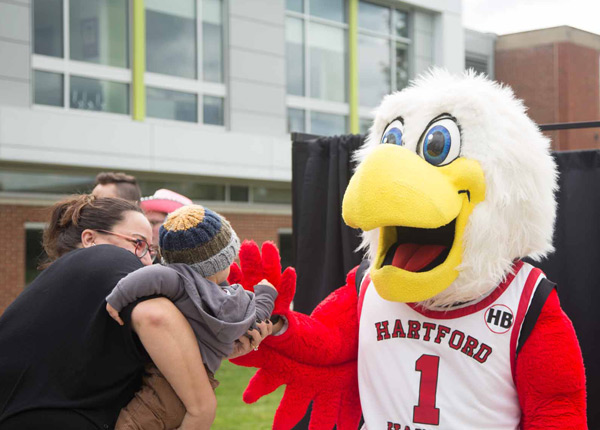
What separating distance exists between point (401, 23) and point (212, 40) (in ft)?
17.1

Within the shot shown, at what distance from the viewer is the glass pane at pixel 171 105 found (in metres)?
11.4

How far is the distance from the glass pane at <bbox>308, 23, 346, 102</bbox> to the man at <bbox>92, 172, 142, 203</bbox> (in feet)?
33.7

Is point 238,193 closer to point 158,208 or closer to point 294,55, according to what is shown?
point 294,55

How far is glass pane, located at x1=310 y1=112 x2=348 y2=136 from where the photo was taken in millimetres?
13562

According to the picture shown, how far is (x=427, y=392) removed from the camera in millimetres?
1881

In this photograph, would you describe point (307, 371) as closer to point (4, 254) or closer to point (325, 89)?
point (4, 254)

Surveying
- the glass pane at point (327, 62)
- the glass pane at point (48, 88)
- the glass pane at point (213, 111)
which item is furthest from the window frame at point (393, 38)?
the glass pane at point (48, 88)

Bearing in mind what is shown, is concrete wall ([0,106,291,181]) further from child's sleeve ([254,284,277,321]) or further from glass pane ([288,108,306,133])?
child's sleeve ([254,284,277,321])

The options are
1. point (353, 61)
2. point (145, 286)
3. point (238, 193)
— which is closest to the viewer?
point (145, 286)

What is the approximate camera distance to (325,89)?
13.8 m

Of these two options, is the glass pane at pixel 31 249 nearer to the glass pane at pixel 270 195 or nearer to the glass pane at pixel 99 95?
the glass pane at pixel 99 95

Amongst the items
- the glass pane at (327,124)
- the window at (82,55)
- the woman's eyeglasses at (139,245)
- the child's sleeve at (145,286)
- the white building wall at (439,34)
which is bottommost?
the child's sleeve at (145,286)

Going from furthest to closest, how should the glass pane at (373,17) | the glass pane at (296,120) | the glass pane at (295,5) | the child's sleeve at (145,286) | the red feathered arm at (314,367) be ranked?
the glass pane at (373,17) → the glass pane at (295,5) → the glass pane at (296,120) → the red feathered arm at (314,367) → the child's sleeve at (145,286)

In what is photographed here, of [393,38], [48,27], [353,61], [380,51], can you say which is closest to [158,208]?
[48,27]
